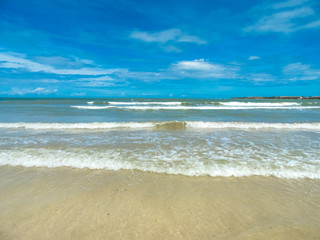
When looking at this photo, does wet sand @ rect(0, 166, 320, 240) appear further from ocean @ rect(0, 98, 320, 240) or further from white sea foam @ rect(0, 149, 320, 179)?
white sea foam @ rect(0, 149, 320, 179)

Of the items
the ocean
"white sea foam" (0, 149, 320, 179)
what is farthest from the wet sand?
"white sea foam" (0, 149, 320, 179)

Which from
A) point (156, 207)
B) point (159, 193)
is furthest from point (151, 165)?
point (156, 207)

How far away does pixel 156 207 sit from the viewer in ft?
9.28

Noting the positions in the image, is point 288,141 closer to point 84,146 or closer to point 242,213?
point 242,213

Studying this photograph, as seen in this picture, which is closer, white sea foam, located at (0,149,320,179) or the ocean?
the ocean

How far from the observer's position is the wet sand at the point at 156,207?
2.36 metres

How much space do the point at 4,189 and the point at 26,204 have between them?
94 centimetres

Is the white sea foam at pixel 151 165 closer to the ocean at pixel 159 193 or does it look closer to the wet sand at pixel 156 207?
the ocean at pixel 159 193

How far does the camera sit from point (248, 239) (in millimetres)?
2219

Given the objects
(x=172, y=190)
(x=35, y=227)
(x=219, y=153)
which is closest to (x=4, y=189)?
(x=35, y=227)

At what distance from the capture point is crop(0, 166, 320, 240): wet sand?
236 cm

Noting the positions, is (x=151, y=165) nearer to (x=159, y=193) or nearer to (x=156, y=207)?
(x=159, y=193)

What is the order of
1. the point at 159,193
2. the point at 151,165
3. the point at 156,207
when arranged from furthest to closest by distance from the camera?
the point at 151,165
the point at 159,193
the point at 156,207

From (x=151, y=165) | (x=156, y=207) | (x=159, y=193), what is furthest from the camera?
(x=151, y=165)
